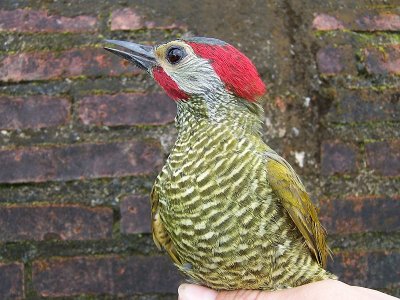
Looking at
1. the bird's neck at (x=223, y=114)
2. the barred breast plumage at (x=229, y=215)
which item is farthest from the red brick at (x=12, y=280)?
the bird's neck at (x=223, y=114)

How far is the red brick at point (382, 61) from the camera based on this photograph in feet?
6.70

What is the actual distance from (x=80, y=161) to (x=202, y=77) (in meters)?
0.47

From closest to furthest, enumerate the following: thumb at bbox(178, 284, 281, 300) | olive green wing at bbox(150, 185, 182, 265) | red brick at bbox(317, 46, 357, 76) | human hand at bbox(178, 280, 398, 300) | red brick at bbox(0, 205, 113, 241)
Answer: human hand at bbox(178, 280, 398, 300), thumb at bbox(178, 284, 281, 300), olive green wing at bbox(150, 185, 182, 265), red brick at bbox(0, 205, 113, 241), red brick at bbox(317, 46, 357, 76)

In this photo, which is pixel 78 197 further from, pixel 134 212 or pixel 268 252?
pixel 268 252

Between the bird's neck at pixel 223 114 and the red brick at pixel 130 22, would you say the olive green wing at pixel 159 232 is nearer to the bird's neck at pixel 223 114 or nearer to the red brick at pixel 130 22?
the bird's neck at pixel 223 114

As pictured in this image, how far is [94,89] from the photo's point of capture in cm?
196

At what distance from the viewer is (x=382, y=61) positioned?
2.05m

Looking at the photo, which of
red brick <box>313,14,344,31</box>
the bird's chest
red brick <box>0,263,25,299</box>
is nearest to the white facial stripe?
the bird's chest

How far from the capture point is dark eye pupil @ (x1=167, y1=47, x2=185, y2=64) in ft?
5.70

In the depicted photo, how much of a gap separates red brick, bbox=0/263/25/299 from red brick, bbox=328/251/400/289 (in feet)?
2.99

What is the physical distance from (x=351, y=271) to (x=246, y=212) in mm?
562

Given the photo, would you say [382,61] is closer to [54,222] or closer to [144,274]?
[144,274]

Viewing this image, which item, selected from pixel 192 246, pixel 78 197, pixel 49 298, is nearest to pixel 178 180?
pixel 192 246

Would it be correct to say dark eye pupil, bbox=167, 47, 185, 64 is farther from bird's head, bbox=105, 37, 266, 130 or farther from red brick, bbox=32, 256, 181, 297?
red brick, bbox=32, 256, 181, 297
